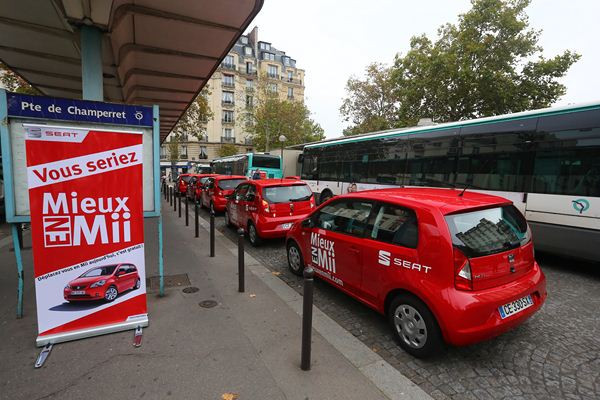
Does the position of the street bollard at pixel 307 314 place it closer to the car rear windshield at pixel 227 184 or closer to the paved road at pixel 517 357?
the paved road at pixel 517 357

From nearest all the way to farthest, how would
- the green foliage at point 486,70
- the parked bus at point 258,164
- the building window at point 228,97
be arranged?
the green foliage at point 486,70 < the parked bus at point 258,164 < the building window at point 228,97

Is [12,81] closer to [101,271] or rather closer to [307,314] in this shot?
[101,271]

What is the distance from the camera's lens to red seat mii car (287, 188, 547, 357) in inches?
106

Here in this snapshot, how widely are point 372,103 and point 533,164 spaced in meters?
24.7

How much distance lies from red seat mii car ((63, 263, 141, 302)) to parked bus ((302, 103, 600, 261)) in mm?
5708

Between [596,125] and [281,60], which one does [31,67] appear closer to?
[596,125]

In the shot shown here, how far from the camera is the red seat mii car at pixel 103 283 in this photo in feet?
10.4

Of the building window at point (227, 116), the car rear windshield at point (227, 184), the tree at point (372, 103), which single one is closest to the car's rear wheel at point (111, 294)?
the car rear windshield at point (227, 184)

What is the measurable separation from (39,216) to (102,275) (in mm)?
830

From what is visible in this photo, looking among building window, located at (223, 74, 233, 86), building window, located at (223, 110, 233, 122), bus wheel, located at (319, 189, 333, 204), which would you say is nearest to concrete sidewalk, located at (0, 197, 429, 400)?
bus wheel, located at (319, 189, 333, 204)

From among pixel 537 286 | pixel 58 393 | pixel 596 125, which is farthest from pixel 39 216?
pixel 596 125

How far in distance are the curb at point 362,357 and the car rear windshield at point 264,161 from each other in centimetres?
1728

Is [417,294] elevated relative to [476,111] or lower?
lower

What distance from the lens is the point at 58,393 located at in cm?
243
